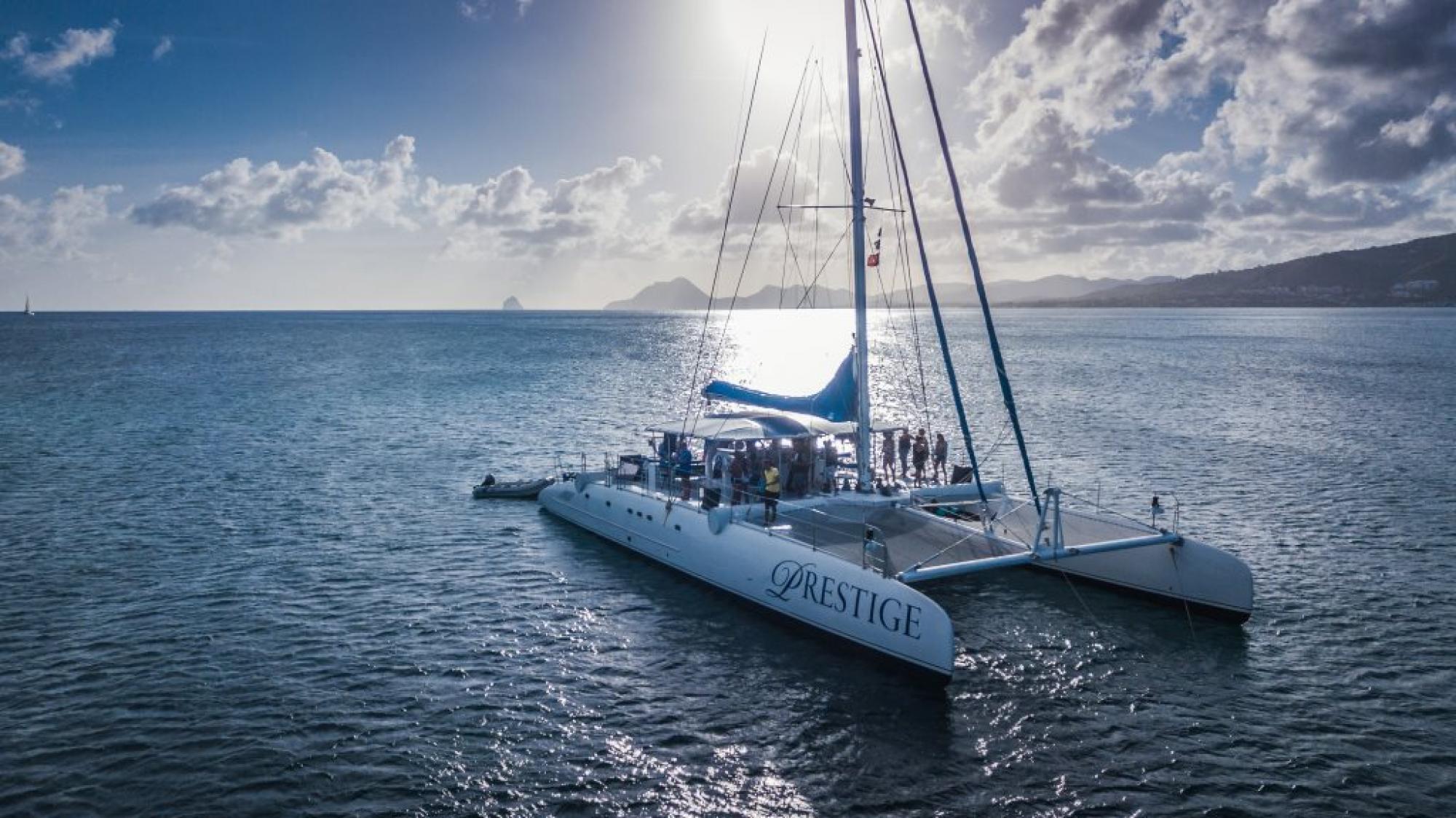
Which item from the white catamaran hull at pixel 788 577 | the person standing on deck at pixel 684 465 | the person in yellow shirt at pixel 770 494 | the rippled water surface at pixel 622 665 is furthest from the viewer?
the person standing on deck at pixel 684 465

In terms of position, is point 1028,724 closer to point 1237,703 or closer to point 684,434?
point 1237,703

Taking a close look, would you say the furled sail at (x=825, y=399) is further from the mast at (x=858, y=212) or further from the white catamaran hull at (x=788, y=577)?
the white catamaran hull at (x=788, y=577)

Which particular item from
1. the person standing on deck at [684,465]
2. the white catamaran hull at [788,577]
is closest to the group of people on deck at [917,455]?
the person standing on deck at [684,465]

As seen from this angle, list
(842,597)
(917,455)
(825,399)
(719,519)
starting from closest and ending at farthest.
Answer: (842,597)
(719,519)
(825,399)
(917,455)

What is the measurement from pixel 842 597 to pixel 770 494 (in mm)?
5396

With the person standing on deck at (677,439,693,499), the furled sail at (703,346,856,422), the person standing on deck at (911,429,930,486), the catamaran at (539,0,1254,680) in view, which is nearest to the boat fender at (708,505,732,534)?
the catamaran at (539,0,1254,680)

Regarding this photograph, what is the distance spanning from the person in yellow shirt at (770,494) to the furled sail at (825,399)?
2.53m

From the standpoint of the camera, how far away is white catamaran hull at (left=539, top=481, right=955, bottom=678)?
55.6 feet

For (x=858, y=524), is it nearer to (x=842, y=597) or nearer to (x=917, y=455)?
(x=842, y=597)

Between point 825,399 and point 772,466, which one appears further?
point 825,399

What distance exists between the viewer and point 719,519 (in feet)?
74.5

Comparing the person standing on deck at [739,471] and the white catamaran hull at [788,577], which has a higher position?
the person standing on deck at [739,471]

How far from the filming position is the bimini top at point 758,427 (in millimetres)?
25000

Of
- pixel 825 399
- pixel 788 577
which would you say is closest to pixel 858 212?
pixel 825 399
